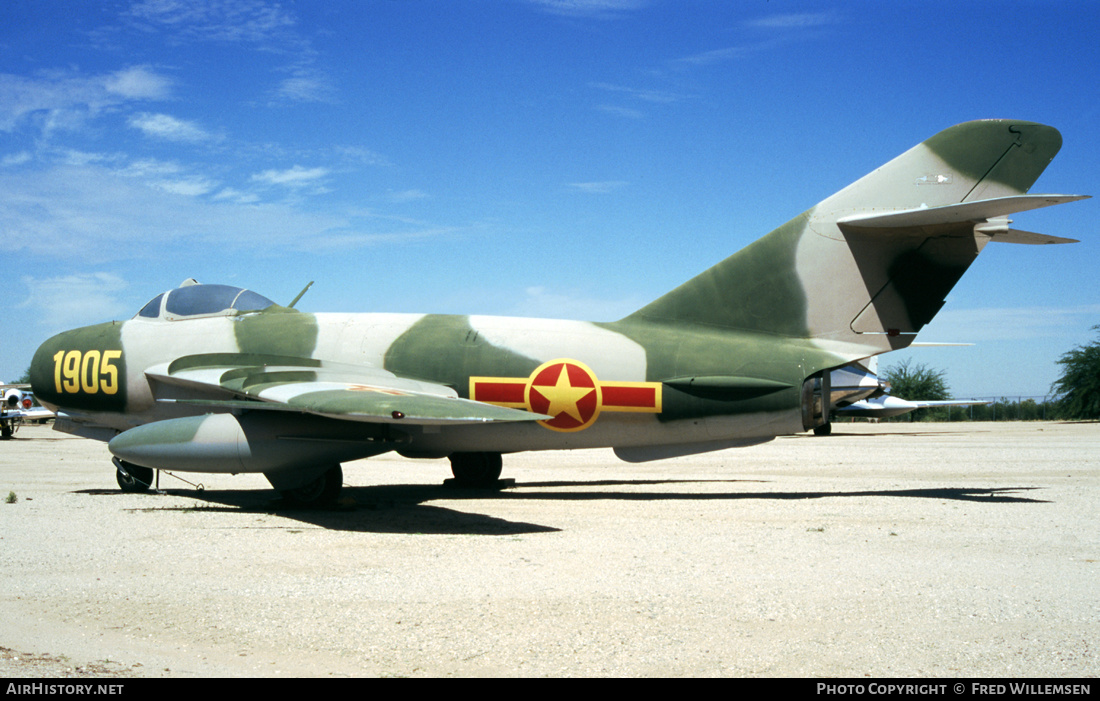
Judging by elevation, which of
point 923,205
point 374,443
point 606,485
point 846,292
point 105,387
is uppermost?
point 923,205

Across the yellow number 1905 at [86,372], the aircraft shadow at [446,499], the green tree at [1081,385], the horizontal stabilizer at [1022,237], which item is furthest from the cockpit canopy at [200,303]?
the green tree at [1081,385]

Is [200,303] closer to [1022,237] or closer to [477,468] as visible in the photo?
[477,468]

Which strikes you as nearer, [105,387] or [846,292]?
[846,292]

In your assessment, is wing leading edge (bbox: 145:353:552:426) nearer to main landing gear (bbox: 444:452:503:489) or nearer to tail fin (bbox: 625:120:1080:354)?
main landing gear (bbox: 444:452:503:489)

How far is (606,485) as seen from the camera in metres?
15.0

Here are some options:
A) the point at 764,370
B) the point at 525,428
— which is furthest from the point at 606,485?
the point at 764,370

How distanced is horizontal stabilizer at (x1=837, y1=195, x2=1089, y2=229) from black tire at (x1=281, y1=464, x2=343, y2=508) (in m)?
8.15

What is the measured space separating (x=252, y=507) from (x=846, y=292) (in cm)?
901

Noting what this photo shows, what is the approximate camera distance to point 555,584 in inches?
254

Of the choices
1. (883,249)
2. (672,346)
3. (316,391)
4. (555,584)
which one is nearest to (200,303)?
(316,391)

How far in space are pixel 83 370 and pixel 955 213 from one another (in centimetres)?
1316

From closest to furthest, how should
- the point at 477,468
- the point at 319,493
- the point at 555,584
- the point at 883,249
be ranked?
1. the point at 555,584
2. the point at 319,493
3. the point at 883,249
4. the point at 477,468

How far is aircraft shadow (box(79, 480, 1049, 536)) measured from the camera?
31.7 feet

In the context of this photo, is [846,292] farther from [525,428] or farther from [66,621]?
[66,621]
